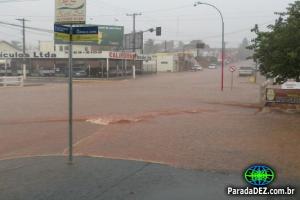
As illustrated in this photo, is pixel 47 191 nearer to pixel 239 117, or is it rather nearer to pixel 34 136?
pixel 34 136

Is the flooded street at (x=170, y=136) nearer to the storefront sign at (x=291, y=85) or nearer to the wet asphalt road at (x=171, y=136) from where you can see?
the wet asphalt road at (x=171, y=136)

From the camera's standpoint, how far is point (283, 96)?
70.5 ft

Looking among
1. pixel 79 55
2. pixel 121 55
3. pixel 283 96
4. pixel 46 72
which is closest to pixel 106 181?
pixel 283 96

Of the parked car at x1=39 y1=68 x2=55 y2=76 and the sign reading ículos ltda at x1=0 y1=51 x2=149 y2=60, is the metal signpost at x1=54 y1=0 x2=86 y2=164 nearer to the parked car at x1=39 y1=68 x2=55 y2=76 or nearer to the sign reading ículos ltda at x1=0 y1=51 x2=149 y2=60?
the sign reading ículos ltda at x1=0 y1=51 x2=149 y2=60

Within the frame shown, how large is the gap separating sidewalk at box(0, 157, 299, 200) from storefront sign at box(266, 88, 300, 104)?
44.0ft

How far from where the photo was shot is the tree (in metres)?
18.3

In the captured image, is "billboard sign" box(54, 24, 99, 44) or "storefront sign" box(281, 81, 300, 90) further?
"storefront sign" box(281, 81, 300, 90)

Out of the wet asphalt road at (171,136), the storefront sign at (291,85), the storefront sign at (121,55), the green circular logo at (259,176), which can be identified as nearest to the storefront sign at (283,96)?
the storefront sign at (291,85)

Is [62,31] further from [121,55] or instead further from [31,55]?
[31,55]

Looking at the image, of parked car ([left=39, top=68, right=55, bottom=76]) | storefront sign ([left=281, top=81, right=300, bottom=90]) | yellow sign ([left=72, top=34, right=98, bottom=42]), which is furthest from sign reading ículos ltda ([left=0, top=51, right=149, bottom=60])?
yellow sign ([left=72, top=34, right=98, bottom=42])

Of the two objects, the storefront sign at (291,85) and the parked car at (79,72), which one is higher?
the storefront sign at (291,85)

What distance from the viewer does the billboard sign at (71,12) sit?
8828mm

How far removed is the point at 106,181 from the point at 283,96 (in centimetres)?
1517

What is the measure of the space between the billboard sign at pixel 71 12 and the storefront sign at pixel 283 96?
569 inches
